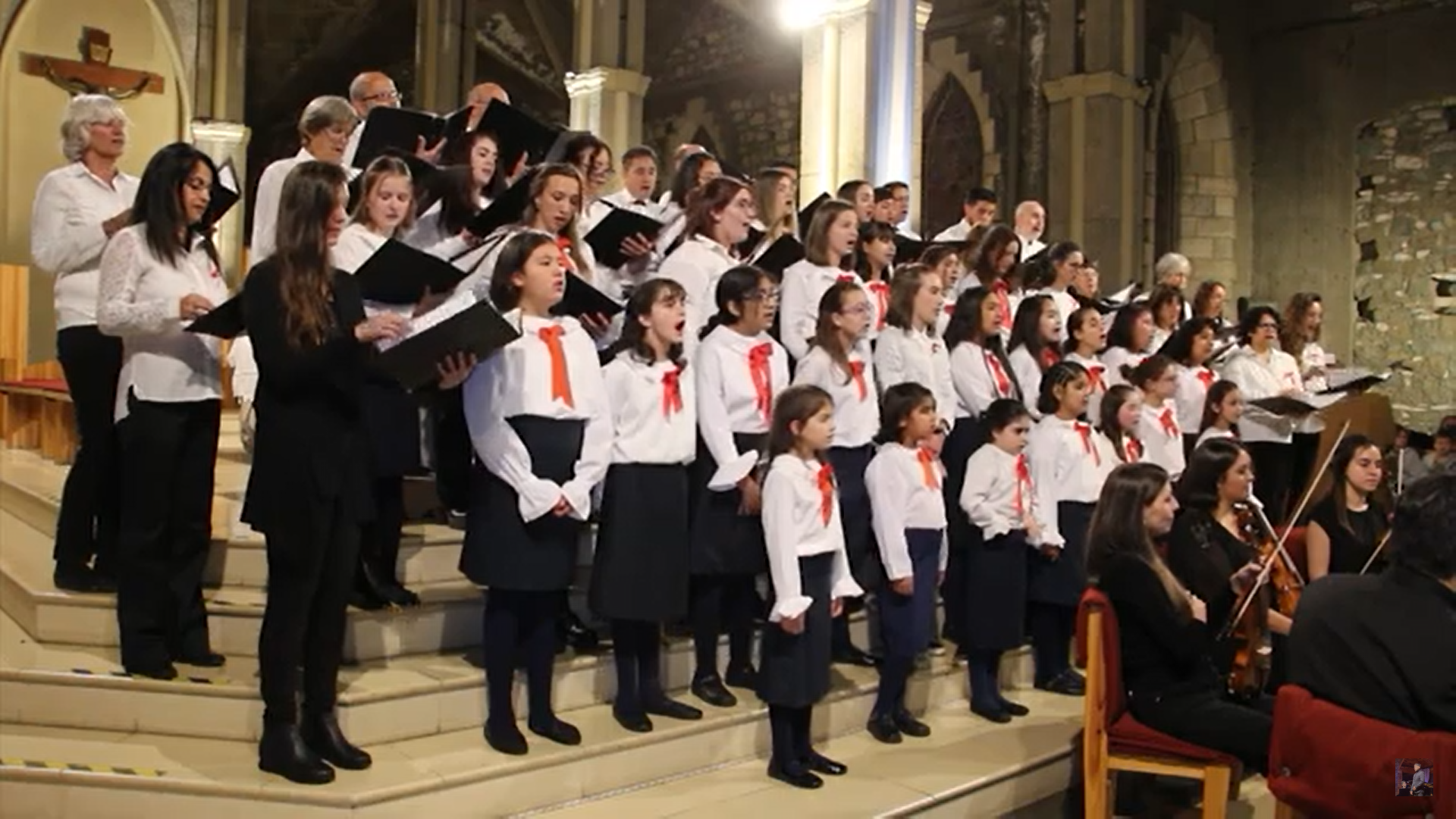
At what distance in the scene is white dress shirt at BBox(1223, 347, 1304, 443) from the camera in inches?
241

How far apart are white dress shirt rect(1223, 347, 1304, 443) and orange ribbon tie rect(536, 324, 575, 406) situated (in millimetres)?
3750

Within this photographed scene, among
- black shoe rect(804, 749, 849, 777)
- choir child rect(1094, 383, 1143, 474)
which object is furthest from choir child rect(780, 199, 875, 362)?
black shoe rect(804, 749, 849, 777)

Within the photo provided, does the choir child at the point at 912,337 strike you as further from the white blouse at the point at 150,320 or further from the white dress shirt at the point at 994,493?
the white blouse at the point at 150,320

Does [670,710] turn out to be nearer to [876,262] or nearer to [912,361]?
[912,361]

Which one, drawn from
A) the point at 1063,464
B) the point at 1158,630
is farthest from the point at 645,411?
the point at 1063,464

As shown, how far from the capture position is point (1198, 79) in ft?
37.7

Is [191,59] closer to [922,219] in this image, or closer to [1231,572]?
[922,219]

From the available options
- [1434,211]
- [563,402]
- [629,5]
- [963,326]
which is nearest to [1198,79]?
[1434,211]

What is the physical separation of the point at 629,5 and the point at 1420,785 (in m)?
9.05

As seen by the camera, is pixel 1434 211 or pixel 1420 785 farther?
pixel 1434 211

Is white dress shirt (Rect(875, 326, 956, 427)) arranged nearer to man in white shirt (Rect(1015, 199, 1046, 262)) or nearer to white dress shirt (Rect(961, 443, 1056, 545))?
white dress shirt (Rect(961, 443, 1056, 545))

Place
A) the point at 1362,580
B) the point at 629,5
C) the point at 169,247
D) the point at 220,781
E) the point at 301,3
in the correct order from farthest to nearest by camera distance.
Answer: the point at 301,3 < the point at 629,5 < the point at 169,247 < the point at 220,781 < the point at 1362,580

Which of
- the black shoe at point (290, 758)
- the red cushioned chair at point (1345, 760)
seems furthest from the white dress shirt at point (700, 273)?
the red cushioned chair at point (1345, 760)

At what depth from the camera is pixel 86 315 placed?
3.70m
